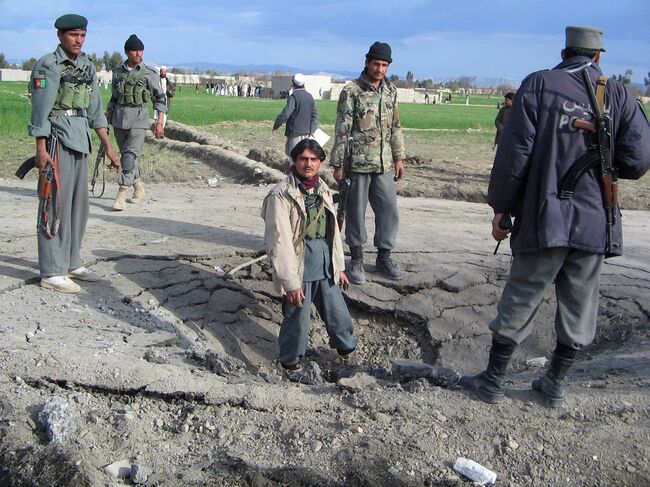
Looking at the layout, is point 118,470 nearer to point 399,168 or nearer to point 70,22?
point 70,22

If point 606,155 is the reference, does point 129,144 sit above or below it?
below

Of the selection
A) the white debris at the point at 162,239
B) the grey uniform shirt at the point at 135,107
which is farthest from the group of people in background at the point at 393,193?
the grey uniform shirt at the point at 135,107

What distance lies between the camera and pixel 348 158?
6.01m

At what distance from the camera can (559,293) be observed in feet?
12.3

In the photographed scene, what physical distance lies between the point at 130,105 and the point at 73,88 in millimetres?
3308

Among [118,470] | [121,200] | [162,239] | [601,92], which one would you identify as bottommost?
[118,470]

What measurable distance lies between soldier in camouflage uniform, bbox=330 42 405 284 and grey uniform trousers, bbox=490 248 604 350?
8.04ft

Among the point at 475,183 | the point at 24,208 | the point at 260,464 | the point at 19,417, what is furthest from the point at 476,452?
the point at 475,183

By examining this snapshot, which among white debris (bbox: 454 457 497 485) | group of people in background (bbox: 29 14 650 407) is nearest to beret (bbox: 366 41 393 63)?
group of people in background (bbox: 29 14 650 407)

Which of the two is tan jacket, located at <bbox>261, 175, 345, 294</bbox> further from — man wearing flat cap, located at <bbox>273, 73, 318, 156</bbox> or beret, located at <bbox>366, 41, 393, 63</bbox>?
man wearing flat cap, located at <bbox>273, 73, 318, 156</bbox>

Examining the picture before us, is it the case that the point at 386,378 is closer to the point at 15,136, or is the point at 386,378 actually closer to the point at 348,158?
the point at 348,158

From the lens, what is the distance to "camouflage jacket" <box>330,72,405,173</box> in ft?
19.7

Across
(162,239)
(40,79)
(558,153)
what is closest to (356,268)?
(162,239)

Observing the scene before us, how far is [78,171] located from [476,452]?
3.46 metres
